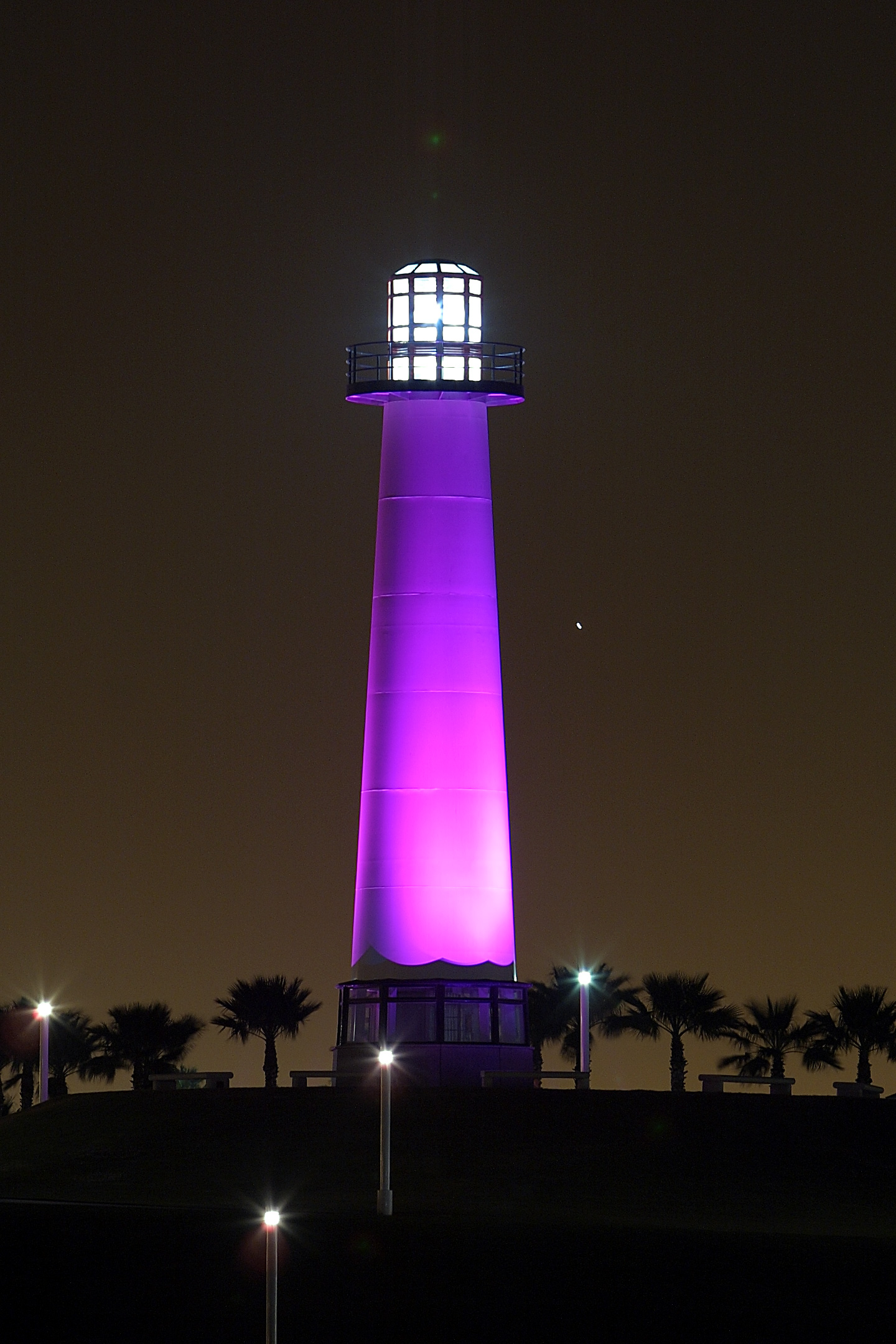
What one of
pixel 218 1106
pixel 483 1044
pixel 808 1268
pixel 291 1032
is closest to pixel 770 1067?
pixel 291 1032

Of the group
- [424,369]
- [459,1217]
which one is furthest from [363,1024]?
[459,1217]

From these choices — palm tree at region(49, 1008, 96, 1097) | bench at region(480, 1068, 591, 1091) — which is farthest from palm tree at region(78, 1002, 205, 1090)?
bench at region(480, 1068, 591, 1091)

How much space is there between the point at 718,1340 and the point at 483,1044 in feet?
63.6

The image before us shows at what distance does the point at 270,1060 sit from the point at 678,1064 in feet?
34.2

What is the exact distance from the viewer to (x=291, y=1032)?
86.8 metres

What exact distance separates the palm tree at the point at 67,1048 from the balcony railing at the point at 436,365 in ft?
82.1

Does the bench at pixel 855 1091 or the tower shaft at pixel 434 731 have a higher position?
the tower shaft at pixel 434 731

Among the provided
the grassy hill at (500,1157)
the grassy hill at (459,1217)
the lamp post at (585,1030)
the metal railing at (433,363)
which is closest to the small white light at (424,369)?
the metal railing at (433,363)

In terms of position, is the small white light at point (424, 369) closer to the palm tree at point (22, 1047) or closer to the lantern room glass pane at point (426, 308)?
the lantern room glass pane at point (426, 308)

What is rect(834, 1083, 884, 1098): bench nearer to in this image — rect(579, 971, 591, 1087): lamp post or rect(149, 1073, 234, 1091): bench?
rect(579, 971, 591, 1087): lamp post

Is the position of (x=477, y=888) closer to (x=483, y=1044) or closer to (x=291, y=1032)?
(x=483, y=1044)

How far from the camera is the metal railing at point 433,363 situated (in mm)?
72438

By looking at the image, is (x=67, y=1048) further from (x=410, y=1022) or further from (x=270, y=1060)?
(x=410, y=1022)

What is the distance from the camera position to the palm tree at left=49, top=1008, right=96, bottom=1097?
3575 inches
